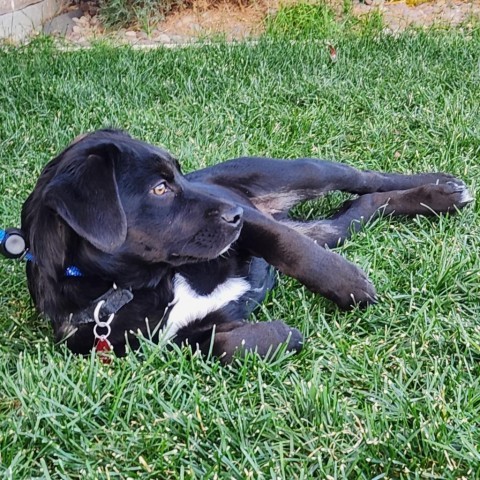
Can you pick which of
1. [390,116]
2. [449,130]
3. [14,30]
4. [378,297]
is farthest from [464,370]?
[14,30]

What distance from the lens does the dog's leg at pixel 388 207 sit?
3.24 meters

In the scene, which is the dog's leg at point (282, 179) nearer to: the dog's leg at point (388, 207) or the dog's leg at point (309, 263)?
the dog's leg at point (388, 207)

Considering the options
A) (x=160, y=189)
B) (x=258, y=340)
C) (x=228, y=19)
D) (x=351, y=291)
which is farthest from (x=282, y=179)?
(x=228, y=19)

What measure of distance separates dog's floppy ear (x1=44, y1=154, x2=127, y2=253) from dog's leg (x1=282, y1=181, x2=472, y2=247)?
115cm

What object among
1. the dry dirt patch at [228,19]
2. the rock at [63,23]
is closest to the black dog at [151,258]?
the dry dirt patch at [228,19]

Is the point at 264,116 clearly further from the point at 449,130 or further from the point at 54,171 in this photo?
the point at 54,171

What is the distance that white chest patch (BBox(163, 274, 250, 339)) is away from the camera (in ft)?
8.61

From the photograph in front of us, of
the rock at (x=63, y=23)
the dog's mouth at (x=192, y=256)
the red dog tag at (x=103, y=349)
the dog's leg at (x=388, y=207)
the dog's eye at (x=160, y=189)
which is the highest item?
the dog's eye at (x=160, y=189)

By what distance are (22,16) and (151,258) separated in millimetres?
5436

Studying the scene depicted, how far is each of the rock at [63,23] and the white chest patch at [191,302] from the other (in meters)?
5.21

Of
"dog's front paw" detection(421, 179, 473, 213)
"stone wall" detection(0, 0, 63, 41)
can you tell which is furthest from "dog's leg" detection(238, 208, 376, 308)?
"stone wall" detection(0, 0, 63, 41)

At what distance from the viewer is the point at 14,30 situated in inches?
272

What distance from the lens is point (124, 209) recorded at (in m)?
2.44

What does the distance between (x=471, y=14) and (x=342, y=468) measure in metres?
5.57
